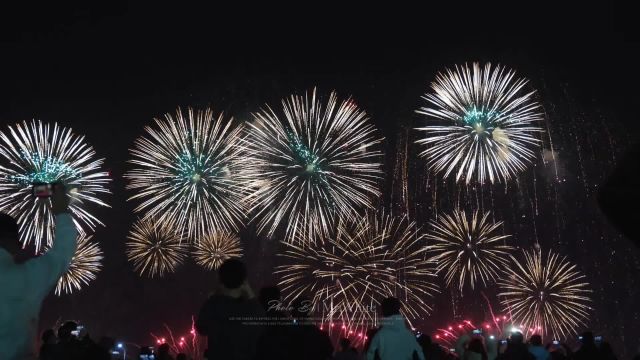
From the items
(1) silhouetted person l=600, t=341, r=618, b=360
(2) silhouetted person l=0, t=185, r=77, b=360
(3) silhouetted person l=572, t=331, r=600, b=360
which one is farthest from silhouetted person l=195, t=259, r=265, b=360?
(1) silhouetted person l=600, t=341, r=618, b=360

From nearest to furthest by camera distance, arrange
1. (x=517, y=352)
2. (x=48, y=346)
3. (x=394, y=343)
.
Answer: (x=394, y=343)
(x=48, y=346)
(x=517, y=352)

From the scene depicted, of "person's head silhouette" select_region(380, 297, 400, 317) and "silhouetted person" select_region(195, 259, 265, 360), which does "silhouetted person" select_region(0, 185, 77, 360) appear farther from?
"person's head silhouette" select_region(380, 297, 400, 317)

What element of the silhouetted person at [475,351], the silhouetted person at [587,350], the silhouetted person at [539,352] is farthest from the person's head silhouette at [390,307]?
the silhouetted person at [539,352]

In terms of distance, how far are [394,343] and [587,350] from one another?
4983 millimetres

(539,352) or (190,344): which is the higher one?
(539,352)

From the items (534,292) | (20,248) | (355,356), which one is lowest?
(355,356)

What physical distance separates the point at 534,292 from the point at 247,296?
41486 millimetres

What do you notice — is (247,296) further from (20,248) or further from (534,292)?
(534,292)

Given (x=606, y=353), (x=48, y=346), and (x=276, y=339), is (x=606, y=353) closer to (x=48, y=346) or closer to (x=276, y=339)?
(x=276, y=339)

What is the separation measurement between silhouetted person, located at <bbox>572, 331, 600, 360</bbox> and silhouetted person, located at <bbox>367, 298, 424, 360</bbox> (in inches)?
180

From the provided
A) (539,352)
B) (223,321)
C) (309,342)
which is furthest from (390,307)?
(539,352)

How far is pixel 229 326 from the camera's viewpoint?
6.68 meters

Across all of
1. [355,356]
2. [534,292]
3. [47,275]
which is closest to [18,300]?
[47,275]

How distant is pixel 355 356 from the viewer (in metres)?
11.8
